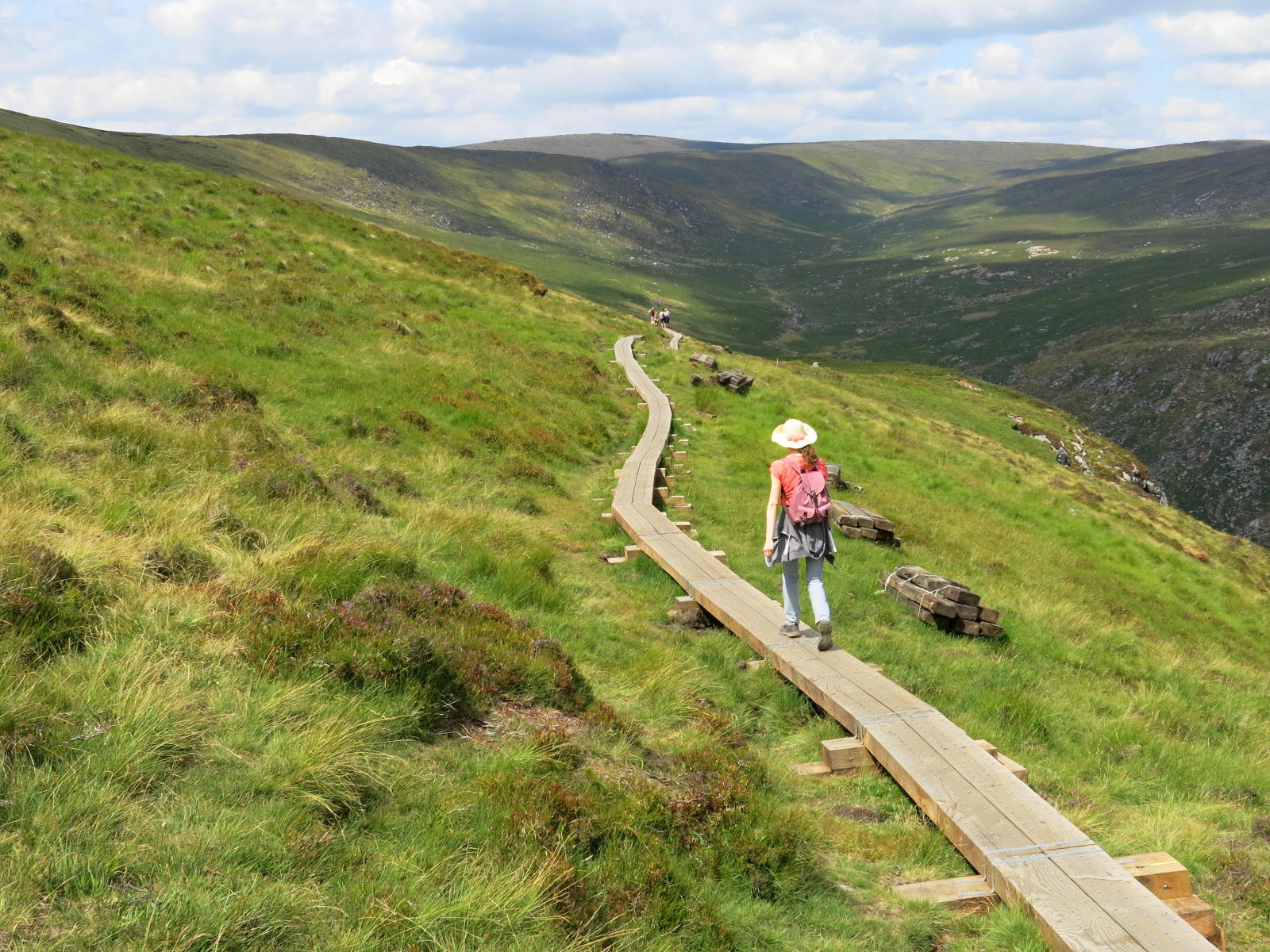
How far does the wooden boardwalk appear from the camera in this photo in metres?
5.07

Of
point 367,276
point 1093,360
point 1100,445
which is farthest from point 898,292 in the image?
point 367,276

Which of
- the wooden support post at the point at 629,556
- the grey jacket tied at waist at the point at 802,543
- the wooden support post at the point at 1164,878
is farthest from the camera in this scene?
the wooden support post at the point at 629,556

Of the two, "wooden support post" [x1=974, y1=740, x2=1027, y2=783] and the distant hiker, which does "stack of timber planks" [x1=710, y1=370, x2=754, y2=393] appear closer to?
the distant hiker

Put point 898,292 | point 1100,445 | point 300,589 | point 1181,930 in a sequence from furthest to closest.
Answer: point 898,292
point 1100,445
point 300,589
point 1181,930

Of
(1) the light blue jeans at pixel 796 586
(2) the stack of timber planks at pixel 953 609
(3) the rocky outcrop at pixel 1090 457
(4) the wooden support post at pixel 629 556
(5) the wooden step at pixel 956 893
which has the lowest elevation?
(3) the rocky outcrop at pixel 1090 457

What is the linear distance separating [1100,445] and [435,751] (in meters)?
74.9

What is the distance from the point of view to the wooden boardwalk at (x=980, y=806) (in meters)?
5.07

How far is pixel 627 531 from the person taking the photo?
14.9m

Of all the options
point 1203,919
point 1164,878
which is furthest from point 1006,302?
point 1203,919

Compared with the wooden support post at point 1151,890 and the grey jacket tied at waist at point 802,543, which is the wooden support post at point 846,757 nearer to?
the wooden support post at point 1151,890

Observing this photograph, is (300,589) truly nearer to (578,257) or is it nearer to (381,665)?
(381,665)

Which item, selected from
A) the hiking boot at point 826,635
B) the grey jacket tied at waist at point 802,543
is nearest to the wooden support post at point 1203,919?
the hiking boot at point 826,635

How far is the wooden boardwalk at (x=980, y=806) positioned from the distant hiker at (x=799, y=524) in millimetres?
475

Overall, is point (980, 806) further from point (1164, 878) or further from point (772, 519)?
point (772, 519)
